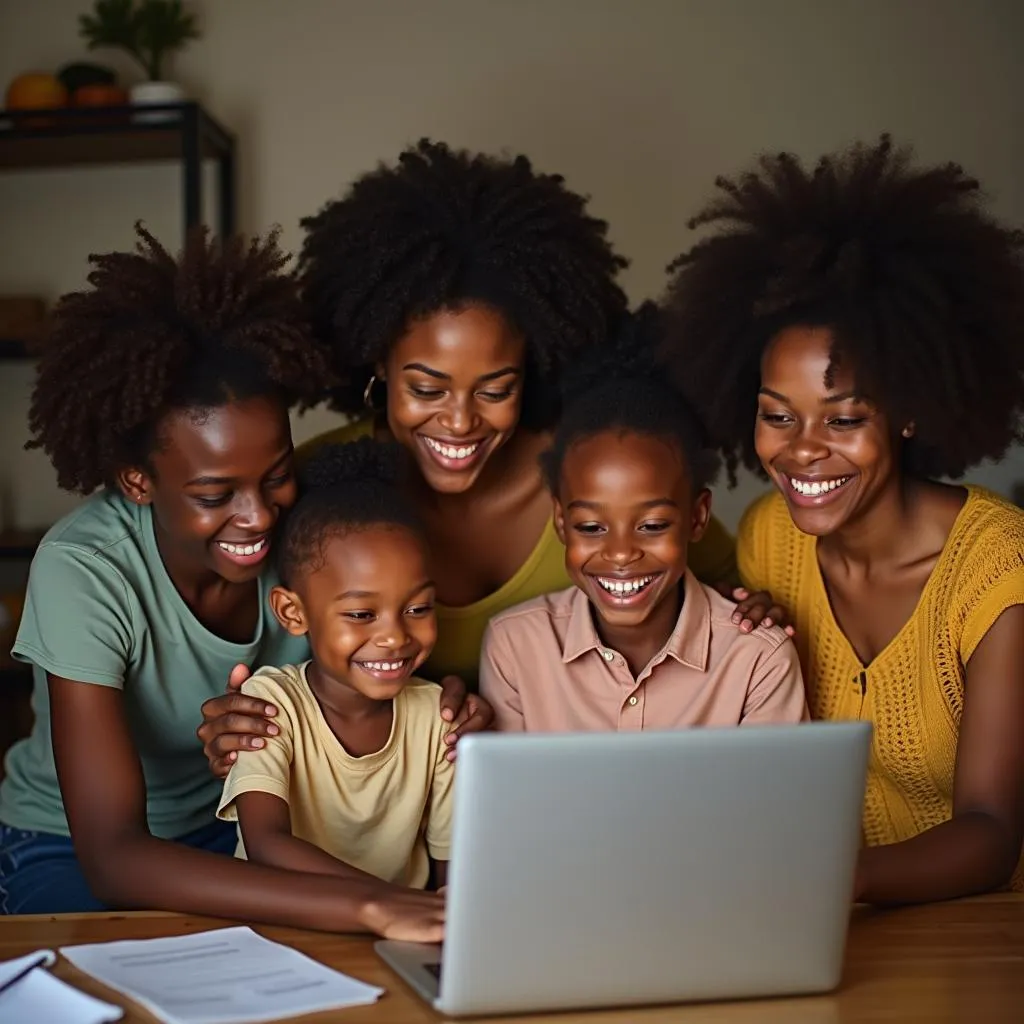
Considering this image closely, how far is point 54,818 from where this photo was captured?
2.07 metres

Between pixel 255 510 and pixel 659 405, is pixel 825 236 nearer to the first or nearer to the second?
pixel 659 405

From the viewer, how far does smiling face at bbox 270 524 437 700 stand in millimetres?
1843

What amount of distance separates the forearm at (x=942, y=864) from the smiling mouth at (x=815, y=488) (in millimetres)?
445

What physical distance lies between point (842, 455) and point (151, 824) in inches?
44.2

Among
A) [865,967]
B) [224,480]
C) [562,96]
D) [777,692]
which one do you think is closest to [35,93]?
[562,96]

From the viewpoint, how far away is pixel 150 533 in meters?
1.99

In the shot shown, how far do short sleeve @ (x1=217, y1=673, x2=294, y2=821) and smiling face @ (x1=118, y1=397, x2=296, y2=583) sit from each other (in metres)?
0.23

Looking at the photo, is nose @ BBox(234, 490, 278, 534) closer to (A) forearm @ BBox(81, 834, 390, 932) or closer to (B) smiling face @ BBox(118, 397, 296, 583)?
(B) smiling face @ BBox(118, 397, 296, 583)

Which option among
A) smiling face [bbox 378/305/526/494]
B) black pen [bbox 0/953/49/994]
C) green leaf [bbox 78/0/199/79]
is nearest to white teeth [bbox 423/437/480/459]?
smiling face [bbox 378/305/526/494]

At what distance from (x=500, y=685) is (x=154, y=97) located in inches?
91.1

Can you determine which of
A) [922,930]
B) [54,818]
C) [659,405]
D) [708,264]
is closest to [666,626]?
[659,405]

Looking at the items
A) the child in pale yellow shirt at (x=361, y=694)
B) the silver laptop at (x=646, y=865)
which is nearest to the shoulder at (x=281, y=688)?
the child in pale yellow shirt at (x=361, y=694)

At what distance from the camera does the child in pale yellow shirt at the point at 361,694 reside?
183 centimetres

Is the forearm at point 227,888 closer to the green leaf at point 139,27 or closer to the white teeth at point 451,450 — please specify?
the white teeth at point 451,450
